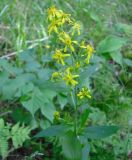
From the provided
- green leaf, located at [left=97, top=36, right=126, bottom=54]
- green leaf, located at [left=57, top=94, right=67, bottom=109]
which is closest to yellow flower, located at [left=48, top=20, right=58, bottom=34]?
green leaf, located at [left=57, top=94, right=67, bottom=109]

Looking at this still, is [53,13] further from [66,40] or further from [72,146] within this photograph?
[72,146]

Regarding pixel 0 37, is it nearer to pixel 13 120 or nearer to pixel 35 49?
pixel 35 49

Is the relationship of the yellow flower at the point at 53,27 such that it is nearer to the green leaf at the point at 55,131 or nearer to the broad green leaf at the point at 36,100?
the green leaf at the point at 55,131

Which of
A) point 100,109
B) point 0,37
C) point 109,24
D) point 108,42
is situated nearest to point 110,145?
point 100,109

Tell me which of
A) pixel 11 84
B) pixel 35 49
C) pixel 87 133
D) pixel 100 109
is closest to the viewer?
pixel 87 133

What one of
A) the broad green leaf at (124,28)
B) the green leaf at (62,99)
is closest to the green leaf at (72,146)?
the green leaf at (62,99)

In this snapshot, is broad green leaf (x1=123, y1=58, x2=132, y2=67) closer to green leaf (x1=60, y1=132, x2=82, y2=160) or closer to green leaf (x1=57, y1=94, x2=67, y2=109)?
green leaf (x1=57, y1=94, x2=67, y2=109)

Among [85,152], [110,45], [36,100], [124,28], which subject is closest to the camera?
[85,152]


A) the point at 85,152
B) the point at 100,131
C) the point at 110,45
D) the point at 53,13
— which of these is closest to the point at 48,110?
the point at 85,152
